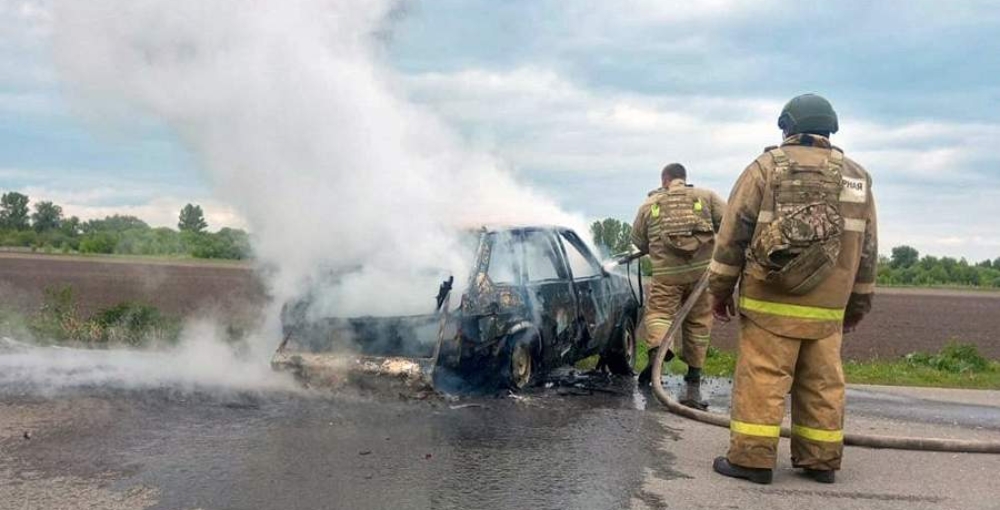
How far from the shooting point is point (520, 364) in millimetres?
7691

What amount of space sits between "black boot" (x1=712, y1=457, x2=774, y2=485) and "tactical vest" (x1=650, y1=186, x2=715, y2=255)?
3.41 meters

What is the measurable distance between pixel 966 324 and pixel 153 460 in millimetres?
27392

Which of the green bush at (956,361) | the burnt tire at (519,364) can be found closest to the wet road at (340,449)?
the burnt tire at (519,364)

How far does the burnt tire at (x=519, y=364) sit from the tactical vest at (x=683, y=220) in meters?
1.83

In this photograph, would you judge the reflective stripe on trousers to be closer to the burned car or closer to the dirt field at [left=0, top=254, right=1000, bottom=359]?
the burned car

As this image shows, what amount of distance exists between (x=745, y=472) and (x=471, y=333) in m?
2.55

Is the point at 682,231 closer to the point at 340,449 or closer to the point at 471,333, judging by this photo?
the point at 471,333

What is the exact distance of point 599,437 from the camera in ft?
20.7

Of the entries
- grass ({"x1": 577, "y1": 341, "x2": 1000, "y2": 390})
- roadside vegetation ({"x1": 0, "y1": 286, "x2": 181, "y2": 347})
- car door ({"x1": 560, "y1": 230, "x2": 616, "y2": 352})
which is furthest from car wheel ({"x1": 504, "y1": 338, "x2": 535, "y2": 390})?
roadside vegetation ({"x1": 0, "y1": 286, "x2": 181, "y2": 347})

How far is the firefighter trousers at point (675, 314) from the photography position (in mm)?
8719

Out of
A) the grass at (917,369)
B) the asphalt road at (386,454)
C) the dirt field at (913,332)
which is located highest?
the dirt field at (913,332)

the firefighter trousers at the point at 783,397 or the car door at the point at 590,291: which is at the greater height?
the car door at the point at 590,291

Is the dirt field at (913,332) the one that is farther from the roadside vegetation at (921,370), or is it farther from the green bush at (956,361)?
the roadside vegetation at (921,370)

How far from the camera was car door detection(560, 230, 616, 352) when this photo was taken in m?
8.69
